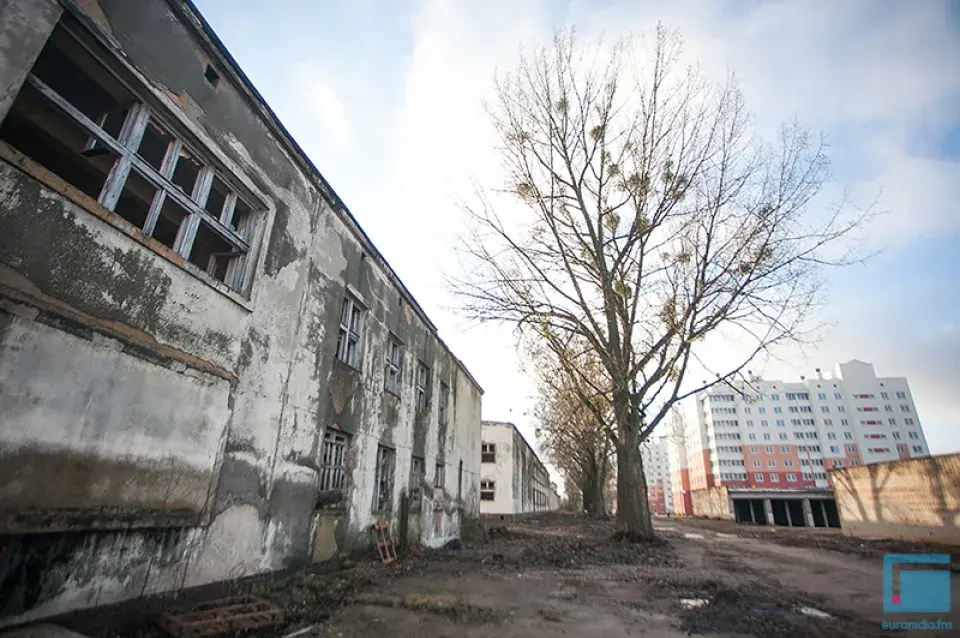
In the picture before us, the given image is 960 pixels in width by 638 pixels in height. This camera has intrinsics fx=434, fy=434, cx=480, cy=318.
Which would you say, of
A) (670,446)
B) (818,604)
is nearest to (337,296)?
(818,604)

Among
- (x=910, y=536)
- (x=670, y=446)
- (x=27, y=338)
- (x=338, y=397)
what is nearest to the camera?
(x=27, y=338)

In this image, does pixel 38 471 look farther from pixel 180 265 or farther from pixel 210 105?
pixel 210 105

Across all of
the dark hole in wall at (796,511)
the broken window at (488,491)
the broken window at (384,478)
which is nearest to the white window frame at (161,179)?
the broken window at (384,478)

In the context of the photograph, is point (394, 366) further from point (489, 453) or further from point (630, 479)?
point (489, 453)

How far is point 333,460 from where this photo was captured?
784cm

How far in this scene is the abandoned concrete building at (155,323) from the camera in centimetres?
330

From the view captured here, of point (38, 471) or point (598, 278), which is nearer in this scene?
point (38, 471)

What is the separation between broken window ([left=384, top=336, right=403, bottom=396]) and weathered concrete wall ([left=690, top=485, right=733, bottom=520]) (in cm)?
3960

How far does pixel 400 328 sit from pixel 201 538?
7154mm

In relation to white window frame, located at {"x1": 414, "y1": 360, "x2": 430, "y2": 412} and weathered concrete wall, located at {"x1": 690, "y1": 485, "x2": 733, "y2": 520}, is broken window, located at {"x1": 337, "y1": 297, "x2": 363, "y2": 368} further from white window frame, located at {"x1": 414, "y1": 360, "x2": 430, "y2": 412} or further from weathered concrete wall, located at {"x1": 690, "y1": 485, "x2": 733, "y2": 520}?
weathered concrete wall, located at {"x1": 690, "y1": 485, "x2": 733, "y2": 520}

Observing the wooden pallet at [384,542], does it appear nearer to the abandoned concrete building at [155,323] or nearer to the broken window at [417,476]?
the abandoned concrete building at [155,323]

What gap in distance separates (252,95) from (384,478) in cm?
790

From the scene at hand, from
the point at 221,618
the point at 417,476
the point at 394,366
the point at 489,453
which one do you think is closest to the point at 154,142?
the point at 221,618

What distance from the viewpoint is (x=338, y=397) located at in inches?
314
